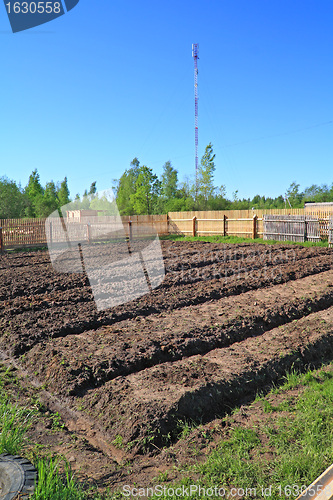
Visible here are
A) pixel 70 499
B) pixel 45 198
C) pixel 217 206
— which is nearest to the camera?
pixel 70 499

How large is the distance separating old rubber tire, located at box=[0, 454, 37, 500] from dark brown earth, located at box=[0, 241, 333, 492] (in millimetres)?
518

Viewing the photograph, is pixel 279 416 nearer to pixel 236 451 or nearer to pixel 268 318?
pixel 236 451

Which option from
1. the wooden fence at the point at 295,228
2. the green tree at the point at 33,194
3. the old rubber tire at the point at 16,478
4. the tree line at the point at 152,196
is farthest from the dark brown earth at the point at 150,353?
the green tree at the point at 33,194

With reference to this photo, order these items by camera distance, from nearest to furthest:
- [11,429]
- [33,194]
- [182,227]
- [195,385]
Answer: [11,429]
[195,385]
[182,227]
[33,194]

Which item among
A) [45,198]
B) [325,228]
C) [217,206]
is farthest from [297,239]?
[45,198]

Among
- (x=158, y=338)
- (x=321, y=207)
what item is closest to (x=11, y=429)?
(x=158, y=338)

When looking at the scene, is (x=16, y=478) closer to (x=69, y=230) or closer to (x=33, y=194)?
(x=69, y=230)

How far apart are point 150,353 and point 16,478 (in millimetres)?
2349

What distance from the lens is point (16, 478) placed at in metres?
2.14

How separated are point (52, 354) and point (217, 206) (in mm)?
40203

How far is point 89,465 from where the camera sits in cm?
269

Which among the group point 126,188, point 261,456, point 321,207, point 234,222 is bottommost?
point 261,456

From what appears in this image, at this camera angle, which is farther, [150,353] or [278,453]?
[150,353]

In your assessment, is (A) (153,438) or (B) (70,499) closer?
(B) (70,499)
